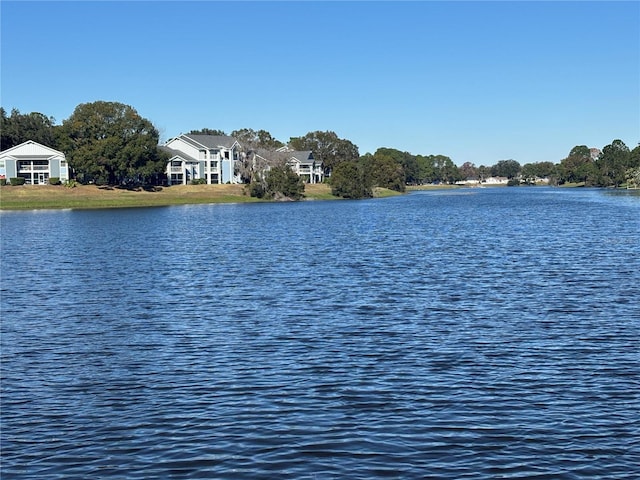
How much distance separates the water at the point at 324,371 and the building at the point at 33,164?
10583cm

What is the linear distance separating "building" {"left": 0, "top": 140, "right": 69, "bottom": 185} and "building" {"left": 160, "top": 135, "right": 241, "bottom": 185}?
22588mm

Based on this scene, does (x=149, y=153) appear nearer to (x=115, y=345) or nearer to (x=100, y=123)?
(x=100, y=123)

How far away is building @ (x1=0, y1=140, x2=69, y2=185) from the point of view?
456 ft

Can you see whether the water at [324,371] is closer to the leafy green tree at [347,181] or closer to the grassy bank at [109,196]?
the grassy bank at [109,196]

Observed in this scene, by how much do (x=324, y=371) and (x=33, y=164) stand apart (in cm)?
13200

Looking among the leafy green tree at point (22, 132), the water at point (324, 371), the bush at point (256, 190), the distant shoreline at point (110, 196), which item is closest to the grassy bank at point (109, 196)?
the distant shoreline at point (110, 196)

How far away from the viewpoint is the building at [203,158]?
15700 centimetres

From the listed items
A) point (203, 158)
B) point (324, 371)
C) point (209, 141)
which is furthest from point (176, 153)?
point (324, 371)

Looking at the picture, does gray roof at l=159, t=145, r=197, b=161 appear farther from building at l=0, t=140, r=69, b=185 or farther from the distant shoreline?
building at l=0, t=140, r=69, b=185

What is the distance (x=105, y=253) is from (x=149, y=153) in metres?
94.1

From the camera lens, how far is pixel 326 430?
1463 cm

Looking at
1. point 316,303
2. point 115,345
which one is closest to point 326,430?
point 115,345

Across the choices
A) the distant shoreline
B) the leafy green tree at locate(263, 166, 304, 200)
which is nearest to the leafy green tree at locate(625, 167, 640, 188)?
the distant shoreline

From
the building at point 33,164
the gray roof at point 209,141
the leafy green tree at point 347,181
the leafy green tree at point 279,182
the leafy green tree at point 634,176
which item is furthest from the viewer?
the leafy green tree at point 634,176
